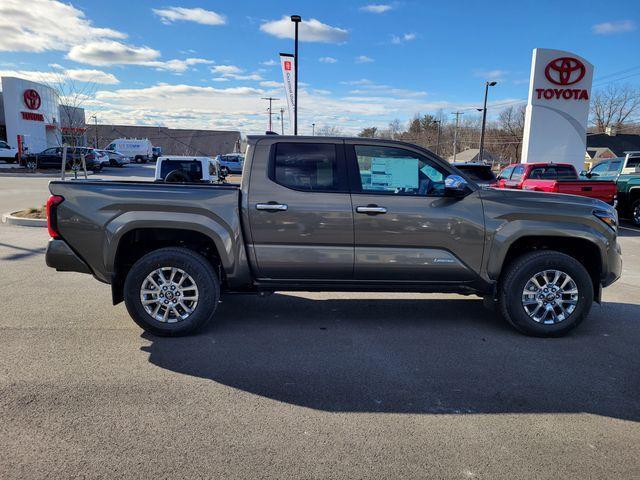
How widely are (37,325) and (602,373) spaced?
5361 millimetres

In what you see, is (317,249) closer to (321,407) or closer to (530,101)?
(321,407)

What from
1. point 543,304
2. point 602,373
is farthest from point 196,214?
point 602,373

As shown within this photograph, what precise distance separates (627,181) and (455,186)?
488 inches

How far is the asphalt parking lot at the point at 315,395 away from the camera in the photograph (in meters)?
2.84

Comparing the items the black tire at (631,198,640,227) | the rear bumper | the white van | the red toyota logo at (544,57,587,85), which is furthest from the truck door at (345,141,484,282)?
the white van

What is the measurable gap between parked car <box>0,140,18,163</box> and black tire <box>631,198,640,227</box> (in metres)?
41.4

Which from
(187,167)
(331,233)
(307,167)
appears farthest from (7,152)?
(331,233)

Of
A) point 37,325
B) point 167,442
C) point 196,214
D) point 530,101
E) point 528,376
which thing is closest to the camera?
point 167,442

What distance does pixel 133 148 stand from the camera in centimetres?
5166

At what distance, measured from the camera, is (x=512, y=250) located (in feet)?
16.6

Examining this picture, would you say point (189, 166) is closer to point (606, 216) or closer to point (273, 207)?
point (273, 207)

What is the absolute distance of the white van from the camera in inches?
1982

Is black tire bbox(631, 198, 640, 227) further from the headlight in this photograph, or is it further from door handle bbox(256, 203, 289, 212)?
door handle bbox(256, 203, 289, 212)

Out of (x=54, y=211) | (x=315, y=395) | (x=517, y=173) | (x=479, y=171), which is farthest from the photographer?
(x=517, y=173)
